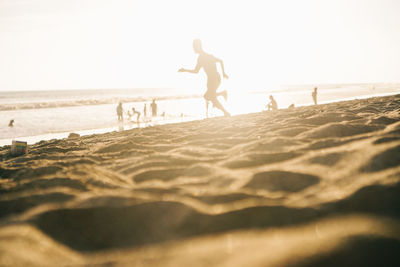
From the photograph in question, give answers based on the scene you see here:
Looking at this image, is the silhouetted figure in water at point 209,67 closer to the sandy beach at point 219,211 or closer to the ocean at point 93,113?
the sandy beach at point 219,211

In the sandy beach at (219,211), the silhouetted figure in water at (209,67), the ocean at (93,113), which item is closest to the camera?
the sandy beach at (219,211)

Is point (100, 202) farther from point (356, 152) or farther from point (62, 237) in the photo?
point (356, 152)

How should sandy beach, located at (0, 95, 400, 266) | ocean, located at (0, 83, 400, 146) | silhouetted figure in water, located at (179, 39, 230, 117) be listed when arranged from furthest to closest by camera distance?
ocean, located at (0, 83, 400, 146) < silhouetted figure in water, located at (179, 39, 230, 117) < sandy beach, located at (0, 95, 400, 266)

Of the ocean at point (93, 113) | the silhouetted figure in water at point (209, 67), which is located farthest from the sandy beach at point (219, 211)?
the ocean at point (93, 113)

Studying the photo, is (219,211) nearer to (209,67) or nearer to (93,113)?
(209,67)

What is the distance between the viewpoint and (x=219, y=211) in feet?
4.00

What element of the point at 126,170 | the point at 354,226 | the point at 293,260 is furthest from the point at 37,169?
the point at 354,226

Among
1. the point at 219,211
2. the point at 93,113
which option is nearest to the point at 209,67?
the point at 219,211

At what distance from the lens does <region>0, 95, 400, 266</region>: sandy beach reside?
3.04 feet

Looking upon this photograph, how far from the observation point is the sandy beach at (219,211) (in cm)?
93

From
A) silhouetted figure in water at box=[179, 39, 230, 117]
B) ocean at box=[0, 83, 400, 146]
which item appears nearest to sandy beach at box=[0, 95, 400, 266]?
silhouetted figure in water at box=[179, 39, 230, 117]

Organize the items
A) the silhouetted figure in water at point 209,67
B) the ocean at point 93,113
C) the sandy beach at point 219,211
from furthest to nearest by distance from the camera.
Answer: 1. the ocean at point 93,113
2. the silhouetted figure in water at point 209,67
3. the sandy beach at point 219,211

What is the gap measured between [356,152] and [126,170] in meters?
1.77

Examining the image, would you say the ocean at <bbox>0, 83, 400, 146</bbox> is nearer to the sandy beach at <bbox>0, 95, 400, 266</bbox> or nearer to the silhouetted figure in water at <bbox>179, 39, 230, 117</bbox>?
the silhouetted figure in water at <bbox>179, 39, 230, 117</bbox>
